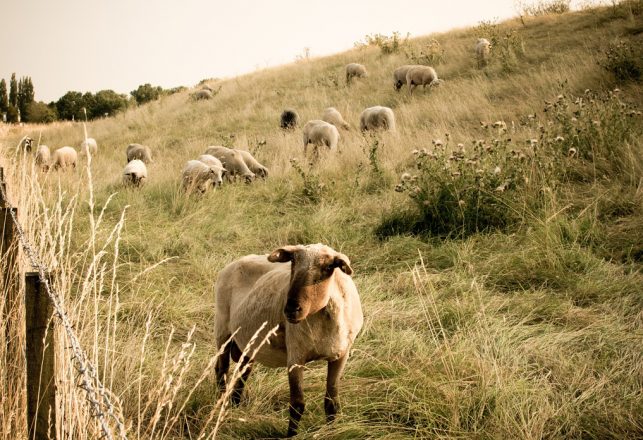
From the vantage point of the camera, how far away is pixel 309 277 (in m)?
2.48

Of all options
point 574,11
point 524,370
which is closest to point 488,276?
point 524,370

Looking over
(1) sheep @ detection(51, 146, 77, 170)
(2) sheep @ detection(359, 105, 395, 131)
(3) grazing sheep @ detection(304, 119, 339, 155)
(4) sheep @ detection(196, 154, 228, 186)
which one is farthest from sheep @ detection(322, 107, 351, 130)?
(1) sheep @ detection(51, 146, 77, 170)

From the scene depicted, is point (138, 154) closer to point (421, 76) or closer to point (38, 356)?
point (421, 76)

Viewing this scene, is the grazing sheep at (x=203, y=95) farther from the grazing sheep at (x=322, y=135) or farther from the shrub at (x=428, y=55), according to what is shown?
the grazing sheep at (x=322, y=135)

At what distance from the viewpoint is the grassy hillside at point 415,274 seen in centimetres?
287

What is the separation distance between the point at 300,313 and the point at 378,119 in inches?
439

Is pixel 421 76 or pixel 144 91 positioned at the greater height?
pixel 144 91

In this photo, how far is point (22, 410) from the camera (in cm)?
234

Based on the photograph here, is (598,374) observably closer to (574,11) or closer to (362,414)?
(362,414)

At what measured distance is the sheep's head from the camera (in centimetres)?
242

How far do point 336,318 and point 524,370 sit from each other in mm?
1457

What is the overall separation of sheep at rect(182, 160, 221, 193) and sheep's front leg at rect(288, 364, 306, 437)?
6709mm

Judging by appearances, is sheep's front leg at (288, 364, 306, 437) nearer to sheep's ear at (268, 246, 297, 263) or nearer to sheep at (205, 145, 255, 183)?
sheep's ear at (268, 246, 297, 263)

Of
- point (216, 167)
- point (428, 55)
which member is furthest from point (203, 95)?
point (216, 167)
